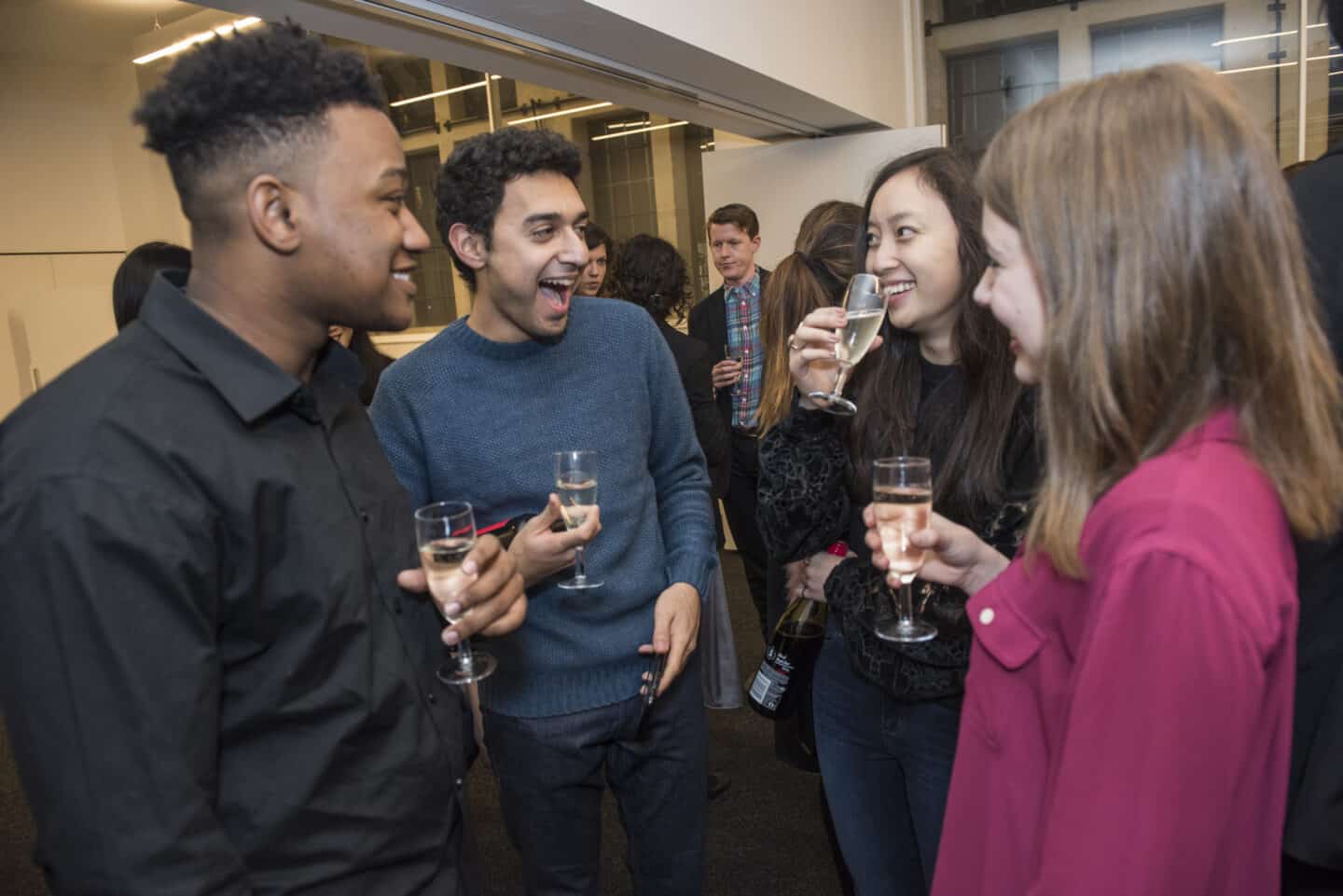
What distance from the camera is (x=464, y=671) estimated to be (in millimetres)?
1407

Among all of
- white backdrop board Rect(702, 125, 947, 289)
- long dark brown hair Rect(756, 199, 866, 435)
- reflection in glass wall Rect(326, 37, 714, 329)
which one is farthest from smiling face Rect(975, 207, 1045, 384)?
reflection in glass wall Rect(326, 37, 714, 329)

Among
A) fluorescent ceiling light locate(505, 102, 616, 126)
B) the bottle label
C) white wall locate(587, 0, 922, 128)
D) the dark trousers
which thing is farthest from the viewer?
fluorescent ceiling light locate(505, 102, 616, 126)

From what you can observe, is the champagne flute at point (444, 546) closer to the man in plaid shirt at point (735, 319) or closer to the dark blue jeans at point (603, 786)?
the dark blue jeans at point (603, 786)

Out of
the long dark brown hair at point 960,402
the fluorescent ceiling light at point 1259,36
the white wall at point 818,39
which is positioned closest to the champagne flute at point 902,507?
the long dark brown hair at point 960,402

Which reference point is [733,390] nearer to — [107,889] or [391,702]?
[391,702]

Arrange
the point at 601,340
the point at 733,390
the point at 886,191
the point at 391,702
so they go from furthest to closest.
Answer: the point at 733,390 → the point at 601,340 → the point at 886,191 → the point at 391,702

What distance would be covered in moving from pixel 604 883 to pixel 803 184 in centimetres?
386

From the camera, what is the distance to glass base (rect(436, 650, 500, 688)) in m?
1.37

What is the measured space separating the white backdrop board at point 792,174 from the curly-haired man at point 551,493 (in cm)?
346

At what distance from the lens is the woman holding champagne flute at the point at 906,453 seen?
5.08 ft

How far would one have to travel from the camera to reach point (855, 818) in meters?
1.69

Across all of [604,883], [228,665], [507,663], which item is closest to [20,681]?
[228,665]

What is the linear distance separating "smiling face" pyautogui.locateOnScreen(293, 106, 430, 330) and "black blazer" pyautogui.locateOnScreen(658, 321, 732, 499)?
8.04 feet

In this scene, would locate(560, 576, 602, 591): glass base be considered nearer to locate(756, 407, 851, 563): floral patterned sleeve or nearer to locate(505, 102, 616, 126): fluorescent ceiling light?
locate(756, 407, 851, 563): floral patterned sleeve
